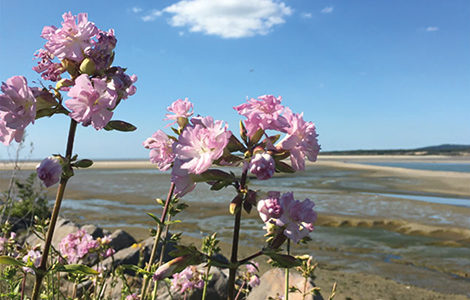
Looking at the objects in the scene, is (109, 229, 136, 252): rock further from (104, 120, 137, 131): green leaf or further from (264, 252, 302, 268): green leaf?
(264, 252, 302, 268): green leaf

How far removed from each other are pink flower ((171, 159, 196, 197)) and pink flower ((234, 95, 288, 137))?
308mm

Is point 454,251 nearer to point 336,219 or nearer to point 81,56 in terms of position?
point 336,219

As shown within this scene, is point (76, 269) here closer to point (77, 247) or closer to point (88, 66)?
point (88, 66)

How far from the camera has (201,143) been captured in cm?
128

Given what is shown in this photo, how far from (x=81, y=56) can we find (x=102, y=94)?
0.24 metres

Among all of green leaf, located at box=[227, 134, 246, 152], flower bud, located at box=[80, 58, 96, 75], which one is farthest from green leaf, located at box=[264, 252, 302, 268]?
flower bud, located at box=[80, 58, 96, 75]

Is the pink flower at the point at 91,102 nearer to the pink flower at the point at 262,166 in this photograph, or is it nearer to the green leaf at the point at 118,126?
the green leaf at the point at 118,126

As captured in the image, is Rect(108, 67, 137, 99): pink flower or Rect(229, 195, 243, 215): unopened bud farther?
Rect(108, 67, 137, 99): pink flower

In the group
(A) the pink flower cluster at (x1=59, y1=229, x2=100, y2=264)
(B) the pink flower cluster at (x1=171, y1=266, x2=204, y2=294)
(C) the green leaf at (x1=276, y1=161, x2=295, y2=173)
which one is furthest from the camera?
(B) the pink flower cluster at (x1=171, y1=266, x2=204, y2=294)

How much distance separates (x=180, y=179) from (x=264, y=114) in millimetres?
415

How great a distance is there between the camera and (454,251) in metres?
9.53

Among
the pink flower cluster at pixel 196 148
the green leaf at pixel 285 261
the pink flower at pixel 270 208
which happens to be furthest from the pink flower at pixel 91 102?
the green leaf at pixel 285 261

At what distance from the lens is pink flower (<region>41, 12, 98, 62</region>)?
1.49 metres

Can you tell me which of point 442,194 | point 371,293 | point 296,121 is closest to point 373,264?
point 371,293
